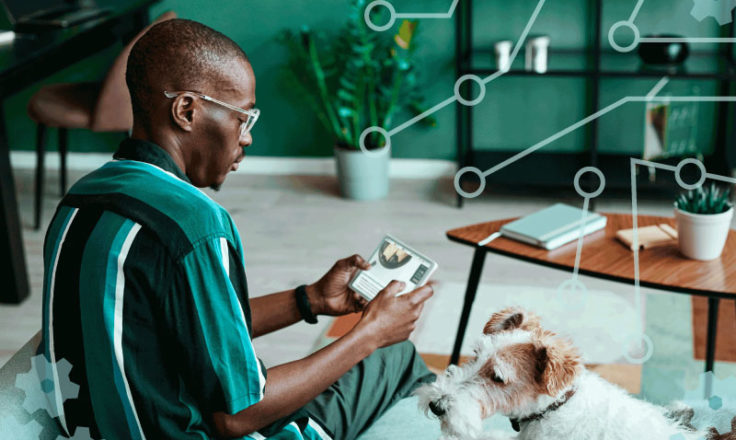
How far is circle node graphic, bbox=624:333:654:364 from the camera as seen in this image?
242 centimetres

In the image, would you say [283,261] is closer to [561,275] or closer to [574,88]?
[561,275]

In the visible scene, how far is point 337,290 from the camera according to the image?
1.56m

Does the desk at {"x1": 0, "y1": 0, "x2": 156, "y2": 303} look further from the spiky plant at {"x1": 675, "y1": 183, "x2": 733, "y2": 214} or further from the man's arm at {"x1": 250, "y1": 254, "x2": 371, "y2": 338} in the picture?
the spiky plant at {"x1": 675, "y1": 183, "x2": 733, "y2": 214}

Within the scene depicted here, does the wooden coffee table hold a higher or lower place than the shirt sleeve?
lower

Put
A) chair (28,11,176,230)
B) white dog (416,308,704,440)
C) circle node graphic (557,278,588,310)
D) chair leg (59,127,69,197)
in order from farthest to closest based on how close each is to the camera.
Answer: chair leg (59,127,69,197), chair (28,11,176,230), circle node graphic (557,278,588,310), white dog (416,308,704,440)

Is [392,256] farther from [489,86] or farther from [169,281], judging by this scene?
[489,86]

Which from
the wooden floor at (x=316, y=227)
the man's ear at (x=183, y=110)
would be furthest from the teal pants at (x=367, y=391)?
the wooden floor at (x=316, y=227)

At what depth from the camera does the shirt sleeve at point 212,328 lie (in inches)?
41.6

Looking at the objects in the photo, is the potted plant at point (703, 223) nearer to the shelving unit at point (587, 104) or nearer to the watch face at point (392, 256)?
the watch face at point (392, 256)

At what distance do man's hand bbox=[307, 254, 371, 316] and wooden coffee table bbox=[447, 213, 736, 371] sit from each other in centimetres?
48

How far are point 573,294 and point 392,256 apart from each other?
1.41m

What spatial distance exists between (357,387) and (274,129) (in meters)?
2.73

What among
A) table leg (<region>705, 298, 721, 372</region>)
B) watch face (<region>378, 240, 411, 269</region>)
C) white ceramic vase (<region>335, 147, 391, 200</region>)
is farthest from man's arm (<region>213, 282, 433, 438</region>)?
white ceramic vase (<region>335, 147, 391, 200</region>)

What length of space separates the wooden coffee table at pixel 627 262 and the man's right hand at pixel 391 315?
0.58m
